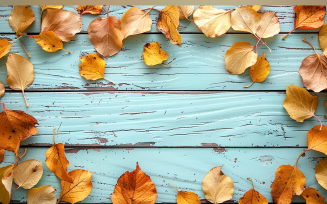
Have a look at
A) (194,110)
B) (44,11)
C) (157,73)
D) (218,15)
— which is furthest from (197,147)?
(44,11)

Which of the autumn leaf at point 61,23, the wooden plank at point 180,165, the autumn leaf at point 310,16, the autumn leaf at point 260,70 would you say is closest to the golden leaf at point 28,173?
the wooden plank at point 180,165

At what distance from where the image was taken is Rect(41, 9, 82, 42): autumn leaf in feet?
1.60

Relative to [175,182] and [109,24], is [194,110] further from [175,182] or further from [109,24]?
[109,24]

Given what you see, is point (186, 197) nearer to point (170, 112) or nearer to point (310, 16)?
point (170, 112)

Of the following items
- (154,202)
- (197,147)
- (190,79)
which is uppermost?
(190,79)

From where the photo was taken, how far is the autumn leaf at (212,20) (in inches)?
19.0

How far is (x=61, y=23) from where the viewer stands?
0.49 metres

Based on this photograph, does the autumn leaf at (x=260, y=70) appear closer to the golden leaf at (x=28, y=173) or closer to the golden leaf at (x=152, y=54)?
the golden leaf at (x=152, y=54)

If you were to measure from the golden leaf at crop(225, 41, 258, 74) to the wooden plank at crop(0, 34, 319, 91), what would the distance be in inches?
0.7

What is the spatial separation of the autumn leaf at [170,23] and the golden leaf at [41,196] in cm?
45

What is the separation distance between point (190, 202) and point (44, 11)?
58 cm

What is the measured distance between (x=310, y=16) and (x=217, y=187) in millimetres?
464

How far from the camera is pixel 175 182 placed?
0.49 m

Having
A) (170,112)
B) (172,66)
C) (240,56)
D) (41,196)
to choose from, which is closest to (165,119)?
(170,112)
